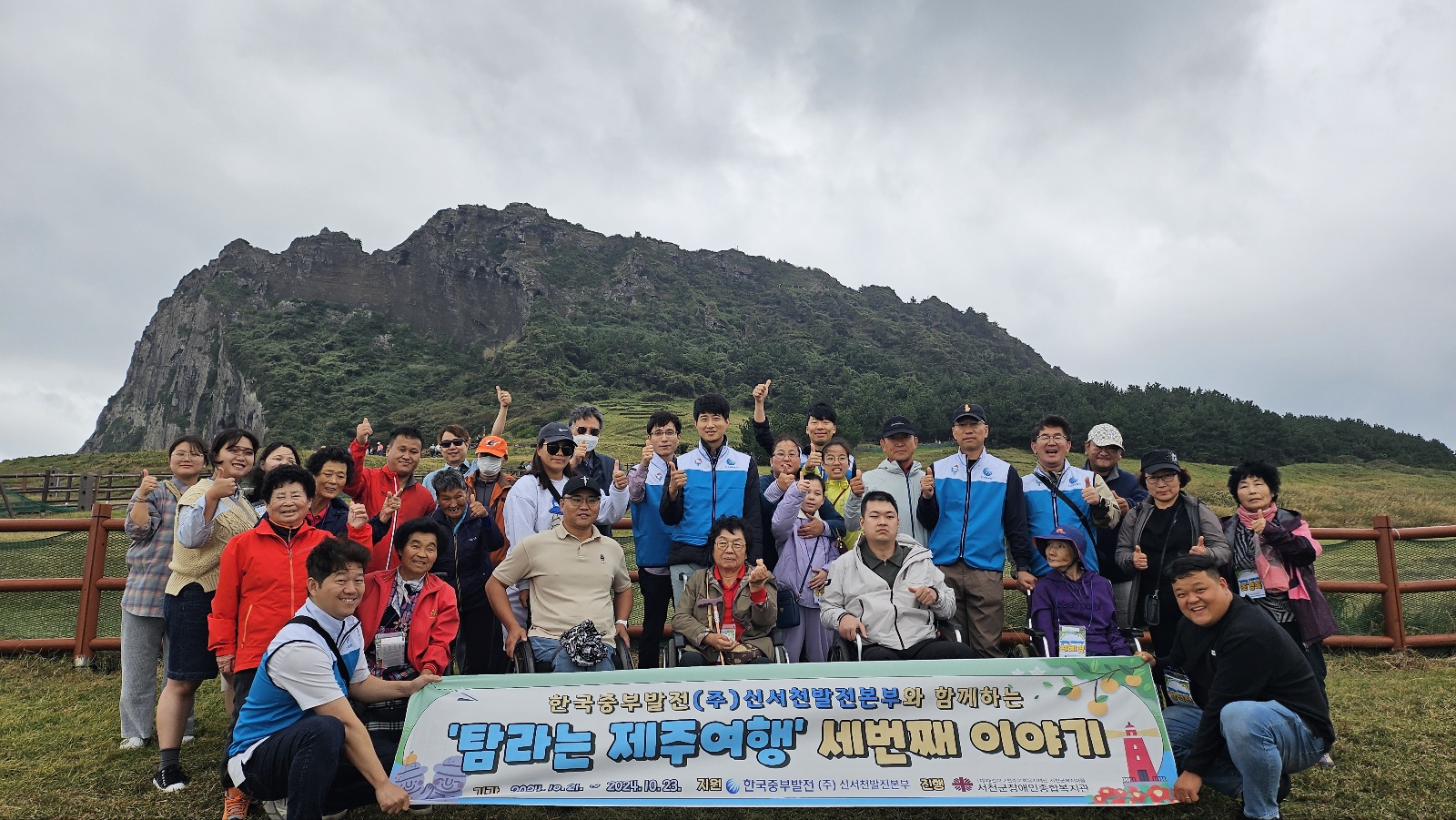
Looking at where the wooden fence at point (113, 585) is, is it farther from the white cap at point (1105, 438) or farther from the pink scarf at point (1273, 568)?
the pink scarf at point (1273, 568)

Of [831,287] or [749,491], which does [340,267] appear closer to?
[831,287]

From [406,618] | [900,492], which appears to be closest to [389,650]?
[406,618]

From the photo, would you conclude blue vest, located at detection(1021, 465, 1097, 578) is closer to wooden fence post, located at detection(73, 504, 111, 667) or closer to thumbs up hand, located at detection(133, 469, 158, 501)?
thumbs up hand, located at detection(133, 469, 158, 501)

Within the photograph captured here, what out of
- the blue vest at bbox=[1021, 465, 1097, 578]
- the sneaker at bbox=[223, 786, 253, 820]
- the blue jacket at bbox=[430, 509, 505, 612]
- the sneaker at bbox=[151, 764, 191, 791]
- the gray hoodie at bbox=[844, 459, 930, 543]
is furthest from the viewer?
the gray hoodie at bbox=[844, 459, 930, 543]

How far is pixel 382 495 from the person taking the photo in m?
4.90

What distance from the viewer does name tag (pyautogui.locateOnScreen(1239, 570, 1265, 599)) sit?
4367mm

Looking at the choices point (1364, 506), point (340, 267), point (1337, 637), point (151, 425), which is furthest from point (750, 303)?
point (1337, 637)

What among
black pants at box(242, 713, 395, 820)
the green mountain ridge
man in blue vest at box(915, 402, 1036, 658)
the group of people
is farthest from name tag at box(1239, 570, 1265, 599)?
the green mountain ridge

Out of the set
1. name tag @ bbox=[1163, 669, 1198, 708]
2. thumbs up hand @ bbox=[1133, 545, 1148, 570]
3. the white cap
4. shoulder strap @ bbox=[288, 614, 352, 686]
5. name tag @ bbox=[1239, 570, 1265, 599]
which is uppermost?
the white cap

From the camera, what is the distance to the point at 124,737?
452 cm

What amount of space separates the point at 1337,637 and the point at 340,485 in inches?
305

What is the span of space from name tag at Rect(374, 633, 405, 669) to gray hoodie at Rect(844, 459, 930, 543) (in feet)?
8.94

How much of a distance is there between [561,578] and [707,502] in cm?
102

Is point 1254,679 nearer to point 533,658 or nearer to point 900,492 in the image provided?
point 900,492
